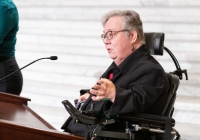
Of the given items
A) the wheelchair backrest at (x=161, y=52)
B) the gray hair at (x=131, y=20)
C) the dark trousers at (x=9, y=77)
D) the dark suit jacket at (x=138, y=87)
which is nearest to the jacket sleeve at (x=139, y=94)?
the dark suit jacket at (x=138, y=87)

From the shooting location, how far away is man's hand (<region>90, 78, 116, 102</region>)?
6.40 feet

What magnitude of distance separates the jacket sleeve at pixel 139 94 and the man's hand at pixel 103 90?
0.12 feet

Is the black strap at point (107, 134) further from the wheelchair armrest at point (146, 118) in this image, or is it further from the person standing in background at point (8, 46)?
the person standing in background at point (8, 46)

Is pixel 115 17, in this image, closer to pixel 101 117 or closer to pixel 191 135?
Result: pixel 101 117

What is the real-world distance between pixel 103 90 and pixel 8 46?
4.71 ft

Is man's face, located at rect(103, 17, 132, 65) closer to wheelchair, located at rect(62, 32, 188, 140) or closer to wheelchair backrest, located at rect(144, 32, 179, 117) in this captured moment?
wheelchair backrest, located at rect(144, 32, 179, 117)

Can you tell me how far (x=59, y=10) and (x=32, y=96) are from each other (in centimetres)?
99

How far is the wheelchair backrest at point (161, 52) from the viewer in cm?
235

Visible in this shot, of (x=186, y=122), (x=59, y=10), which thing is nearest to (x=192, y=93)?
(x=186, y=122)

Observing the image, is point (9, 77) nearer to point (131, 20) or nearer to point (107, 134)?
point (131, 20)

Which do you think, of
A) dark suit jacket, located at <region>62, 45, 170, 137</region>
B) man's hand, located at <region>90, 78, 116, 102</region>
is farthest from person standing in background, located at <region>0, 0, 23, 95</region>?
man's hand, located at <region>90, 78, 116, 102</region>

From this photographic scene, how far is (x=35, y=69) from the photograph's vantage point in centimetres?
485

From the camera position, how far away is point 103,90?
1962 mm

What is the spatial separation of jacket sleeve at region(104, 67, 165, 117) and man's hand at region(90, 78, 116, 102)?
0.04 meters
